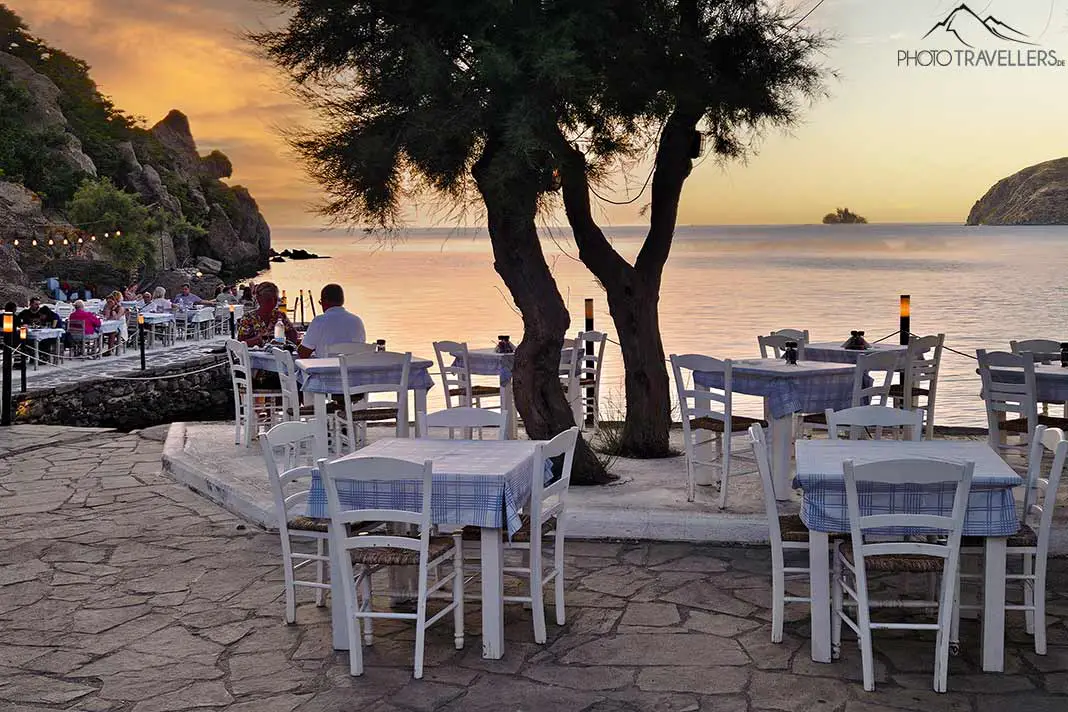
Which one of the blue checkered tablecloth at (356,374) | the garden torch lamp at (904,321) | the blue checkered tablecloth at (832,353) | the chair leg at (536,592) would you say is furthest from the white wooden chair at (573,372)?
the chair leg at (536,592)

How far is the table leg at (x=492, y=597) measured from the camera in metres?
4.85

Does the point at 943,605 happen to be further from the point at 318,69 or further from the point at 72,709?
the point at 318,69

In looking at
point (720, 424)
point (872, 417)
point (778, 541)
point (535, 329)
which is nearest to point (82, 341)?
point (535, 329)

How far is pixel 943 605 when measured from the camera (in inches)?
173

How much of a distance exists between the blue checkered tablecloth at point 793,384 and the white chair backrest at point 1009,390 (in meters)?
0.98

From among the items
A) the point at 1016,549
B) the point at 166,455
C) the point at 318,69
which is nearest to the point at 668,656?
the point at 1016,549

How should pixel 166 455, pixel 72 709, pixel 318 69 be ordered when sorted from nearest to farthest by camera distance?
pixel 72 709 → pixel 318 69 → pixel 166 455

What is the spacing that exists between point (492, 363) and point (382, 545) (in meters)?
5.48

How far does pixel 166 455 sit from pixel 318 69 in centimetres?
366

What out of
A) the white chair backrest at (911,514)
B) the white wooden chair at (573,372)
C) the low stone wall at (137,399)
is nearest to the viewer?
the white chair backrest at (911,514)

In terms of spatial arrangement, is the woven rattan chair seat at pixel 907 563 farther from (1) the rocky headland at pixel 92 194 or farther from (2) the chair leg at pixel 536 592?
(1) the rocky headland at pixel 92 194

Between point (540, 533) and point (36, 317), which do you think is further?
point (36, 317)

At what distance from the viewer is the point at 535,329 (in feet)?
26.2

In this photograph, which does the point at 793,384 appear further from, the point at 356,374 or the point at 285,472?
the point at 285,472
